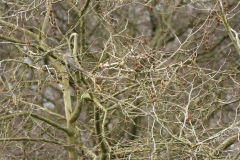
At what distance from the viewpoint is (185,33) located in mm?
15672

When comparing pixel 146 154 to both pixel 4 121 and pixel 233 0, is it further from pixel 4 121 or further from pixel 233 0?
pixel 233 0

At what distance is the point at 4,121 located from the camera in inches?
356

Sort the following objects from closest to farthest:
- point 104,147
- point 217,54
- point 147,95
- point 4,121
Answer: point 147,95 < point 104,147 < point 4,121 < point 217,54

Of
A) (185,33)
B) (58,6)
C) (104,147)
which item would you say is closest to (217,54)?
(185,33)

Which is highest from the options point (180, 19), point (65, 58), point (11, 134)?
point (180, 19)

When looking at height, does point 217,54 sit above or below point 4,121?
above

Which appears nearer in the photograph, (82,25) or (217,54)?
(82,25)

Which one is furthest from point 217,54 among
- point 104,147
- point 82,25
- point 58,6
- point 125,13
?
point 104,147

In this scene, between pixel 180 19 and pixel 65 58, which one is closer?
pixel 65 58

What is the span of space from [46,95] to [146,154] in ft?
25.5

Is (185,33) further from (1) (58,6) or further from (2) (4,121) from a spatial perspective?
(2) (4,121)

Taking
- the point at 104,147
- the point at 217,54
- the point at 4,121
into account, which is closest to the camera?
the point at 104,147

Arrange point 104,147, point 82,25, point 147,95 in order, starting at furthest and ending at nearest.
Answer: point 82,25 → point 104,147 → point 147,95

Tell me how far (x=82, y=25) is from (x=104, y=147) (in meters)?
2.43
